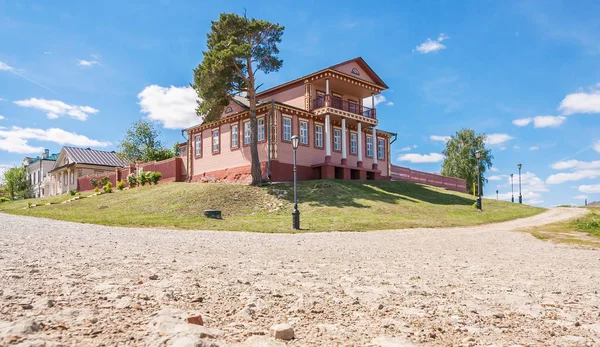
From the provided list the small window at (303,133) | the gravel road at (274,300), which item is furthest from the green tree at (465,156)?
the gravel road at (274,300)

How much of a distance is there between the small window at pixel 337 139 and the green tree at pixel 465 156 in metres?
30.4

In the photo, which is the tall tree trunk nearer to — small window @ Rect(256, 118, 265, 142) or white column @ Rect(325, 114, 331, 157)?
small window @ Rect(256, 118, 265, 142)

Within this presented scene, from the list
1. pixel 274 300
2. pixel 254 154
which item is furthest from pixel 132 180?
pixel 274 300

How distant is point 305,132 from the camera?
32438mm

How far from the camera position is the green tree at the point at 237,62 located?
1108 inches

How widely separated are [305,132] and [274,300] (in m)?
28.1

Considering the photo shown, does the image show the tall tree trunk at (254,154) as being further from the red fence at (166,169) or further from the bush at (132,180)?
the bush at (132,180)

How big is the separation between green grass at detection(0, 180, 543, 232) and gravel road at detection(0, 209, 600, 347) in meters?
9.69

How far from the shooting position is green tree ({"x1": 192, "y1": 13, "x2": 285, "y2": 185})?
28141 millimetres

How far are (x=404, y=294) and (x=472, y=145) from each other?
197 ft

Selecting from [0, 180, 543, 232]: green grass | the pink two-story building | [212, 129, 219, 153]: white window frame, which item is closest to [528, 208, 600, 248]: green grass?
[0, 180, 543, 232]: green grass

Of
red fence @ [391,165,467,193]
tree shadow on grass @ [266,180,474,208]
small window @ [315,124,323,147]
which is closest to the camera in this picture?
tree shadow on grass @ [266,180,474,208]

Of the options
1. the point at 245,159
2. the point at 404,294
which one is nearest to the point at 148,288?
the point at 404,294

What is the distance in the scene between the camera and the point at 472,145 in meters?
60.6
